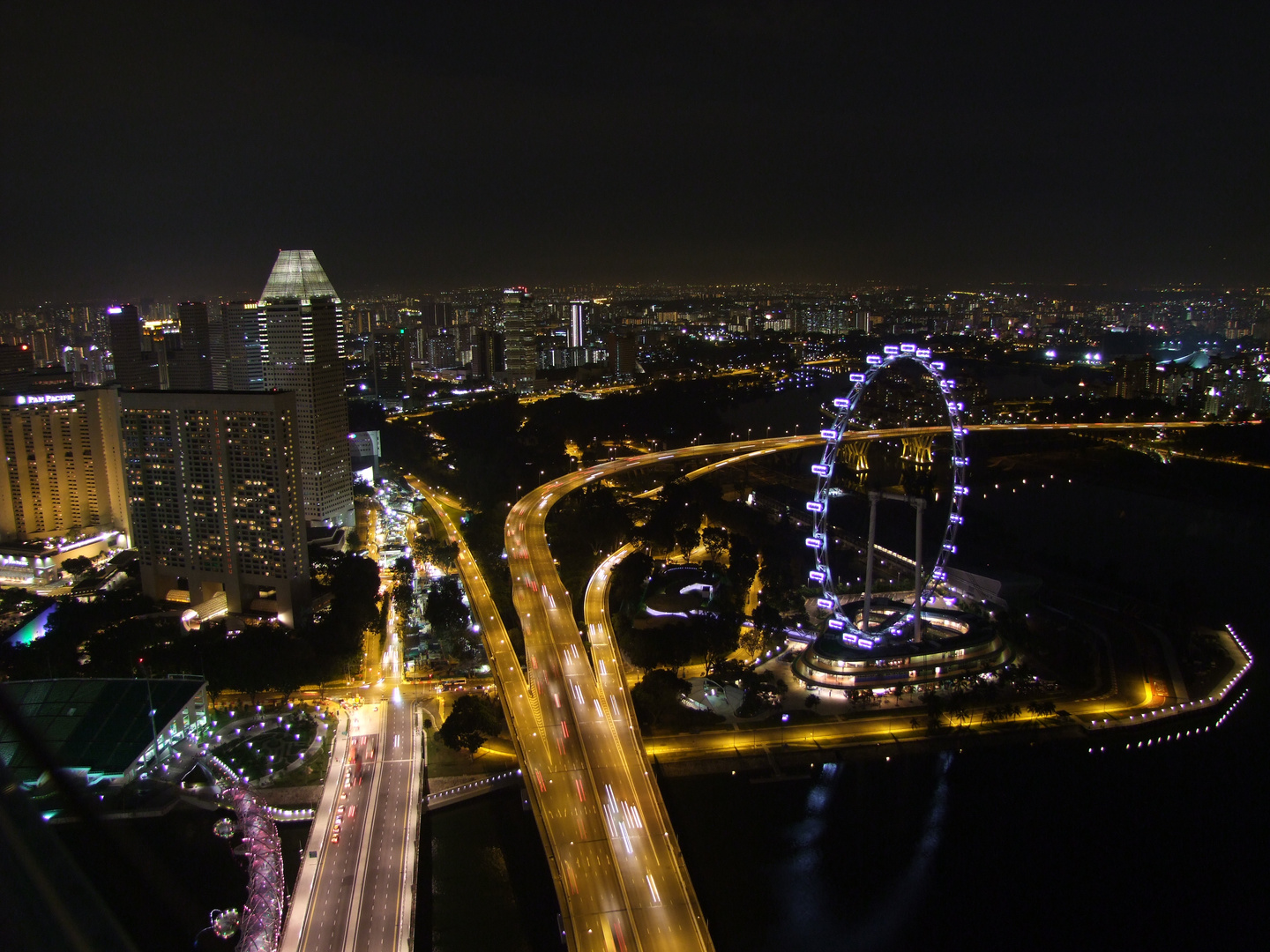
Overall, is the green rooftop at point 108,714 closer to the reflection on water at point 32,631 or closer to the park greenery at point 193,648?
the park greenery at point 193,648

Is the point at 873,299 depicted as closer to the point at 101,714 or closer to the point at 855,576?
the point at 855,576

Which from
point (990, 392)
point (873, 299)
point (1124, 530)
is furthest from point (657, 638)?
point (873, 299)

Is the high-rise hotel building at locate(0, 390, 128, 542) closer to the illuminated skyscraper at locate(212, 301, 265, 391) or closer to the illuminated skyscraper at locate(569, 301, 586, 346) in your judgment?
the illuminated skyscraper at locate(212, 301, 265, 391)

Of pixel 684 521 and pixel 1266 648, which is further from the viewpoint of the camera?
pixel 684 521

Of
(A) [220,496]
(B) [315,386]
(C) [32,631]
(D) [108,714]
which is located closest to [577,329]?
(B) [315,386]

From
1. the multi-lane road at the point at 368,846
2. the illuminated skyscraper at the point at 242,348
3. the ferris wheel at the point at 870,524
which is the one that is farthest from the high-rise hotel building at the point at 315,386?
the ferris wheel at the point at 870,524

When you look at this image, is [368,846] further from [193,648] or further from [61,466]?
[61,466]
